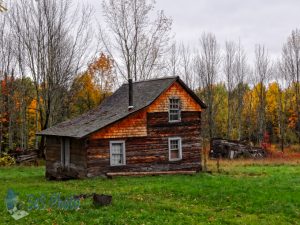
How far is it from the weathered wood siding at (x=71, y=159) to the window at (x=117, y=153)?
73.9 inches

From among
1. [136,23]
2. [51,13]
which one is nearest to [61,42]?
[51,13]

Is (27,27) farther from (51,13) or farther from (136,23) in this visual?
(136,23)

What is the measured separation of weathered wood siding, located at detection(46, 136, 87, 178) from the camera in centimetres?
2681

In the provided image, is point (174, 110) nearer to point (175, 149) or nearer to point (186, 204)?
point (175, 149)

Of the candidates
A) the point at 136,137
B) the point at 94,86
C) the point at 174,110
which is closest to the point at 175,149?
the point at 174,110

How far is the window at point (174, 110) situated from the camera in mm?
29594

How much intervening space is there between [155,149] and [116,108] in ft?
14.5

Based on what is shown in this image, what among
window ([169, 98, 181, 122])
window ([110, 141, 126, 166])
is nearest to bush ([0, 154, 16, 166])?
window ([110, 141, 126, 166])

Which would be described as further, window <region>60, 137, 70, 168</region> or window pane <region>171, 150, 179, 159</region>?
window pane <region>171, 150, 179, 159</region>

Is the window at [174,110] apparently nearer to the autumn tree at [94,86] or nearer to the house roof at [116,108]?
the house roof at [116,108]

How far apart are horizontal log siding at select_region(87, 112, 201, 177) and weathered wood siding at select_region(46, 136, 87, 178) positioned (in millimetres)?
737

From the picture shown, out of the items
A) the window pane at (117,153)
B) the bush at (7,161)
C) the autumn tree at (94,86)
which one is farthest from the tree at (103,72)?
the window pane at (117,153)

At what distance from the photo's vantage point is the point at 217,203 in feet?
54.3

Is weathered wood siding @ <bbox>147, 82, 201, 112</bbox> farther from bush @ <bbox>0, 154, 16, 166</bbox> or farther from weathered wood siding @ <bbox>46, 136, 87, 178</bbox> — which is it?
bush @ <bbox>0, 154, 16, 166</bbox>
